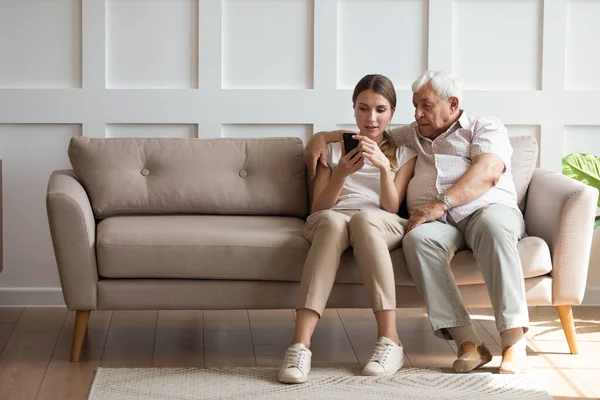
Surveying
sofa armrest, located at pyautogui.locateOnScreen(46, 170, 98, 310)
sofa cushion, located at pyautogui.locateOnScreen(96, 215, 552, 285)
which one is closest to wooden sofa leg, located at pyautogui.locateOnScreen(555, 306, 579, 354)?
sofa cushion, located at pyautogui.locateOnScreen(96, 215, 552, 285)

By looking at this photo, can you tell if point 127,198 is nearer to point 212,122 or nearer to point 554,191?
point 212,122

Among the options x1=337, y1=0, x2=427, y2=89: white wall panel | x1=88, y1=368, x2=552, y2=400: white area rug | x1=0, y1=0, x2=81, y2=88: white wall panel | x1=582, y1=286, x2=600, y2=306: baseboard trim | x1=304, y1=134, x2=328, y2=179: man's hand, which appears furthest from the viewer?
x1=582, y1=286, x2=600, y2=306: baseboard trim

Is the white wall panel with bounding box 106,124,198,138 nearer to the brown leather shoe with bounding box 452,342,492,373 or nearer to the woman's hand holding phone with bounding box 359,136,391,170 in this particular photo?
the woman's hand holding phone with bounding box 359,136,391,170

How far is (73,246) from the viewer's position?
299 centimetres

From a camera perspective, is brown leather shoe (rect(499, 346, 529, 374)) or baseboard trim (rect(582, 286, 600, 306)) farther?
baseboard trim (rect(582, 286, 600, 306))

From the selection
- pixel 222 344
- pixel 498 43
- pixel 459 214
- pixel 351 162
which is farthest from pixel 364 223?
pixel 498 43

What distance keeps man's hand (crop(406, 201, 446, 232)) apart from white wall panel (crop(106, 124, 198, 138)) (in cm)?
122

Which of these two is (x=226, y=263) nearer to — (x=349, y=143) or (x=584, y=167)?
(x=349, y=143)

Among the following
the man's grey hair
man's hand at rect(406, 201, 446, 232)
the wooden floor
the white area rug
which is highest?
the man's grey hair

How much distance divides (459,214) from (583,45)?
1.34 metres

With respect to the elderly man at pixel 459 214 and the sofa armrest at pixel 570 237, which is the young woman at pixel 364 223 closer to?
the elderly man at pixel 459 214

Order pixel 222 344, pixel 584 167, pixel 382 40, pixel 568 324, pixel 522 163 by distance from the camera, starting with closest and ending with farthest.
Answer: pixel 568 324 < pixel 222 344 < pixel 522 163 < pixel 584 167 < pixel 382 40

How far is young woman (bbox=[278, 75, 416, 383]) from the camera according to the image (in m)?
2.87

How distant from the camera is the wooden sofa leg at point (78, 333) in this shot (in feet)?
9.97
